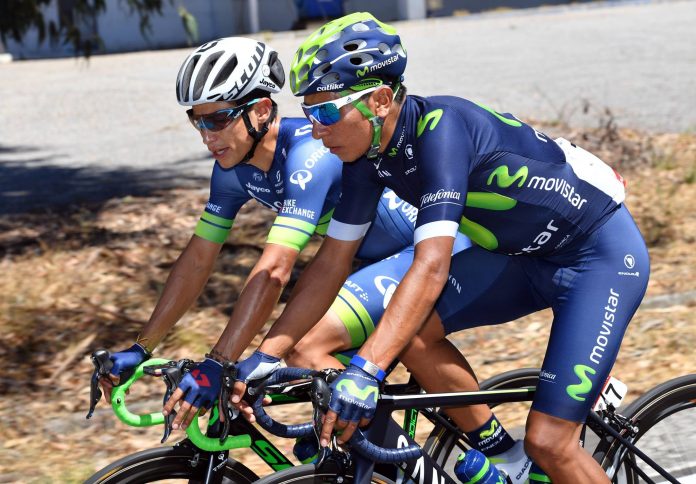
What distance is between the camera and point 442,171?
354 centimetres

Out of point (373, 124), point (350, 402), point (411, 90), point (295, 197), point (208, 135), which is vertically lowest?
point (411, 90)

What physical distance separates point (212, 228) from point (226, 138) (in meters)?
0.46

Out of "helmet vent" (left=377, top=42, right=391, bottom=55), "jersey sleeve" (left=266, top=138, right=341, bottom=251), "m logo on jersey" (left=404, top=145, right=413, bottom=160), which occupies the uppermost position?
"helmet vent" (left=377, top=42, right=391, bottom=55)

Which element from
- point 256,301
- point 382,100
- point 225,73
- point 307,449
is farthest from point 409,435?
point 225,73

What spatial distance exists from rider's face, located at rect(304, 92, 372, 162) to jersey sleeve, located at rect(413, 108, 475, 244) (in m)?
0.19

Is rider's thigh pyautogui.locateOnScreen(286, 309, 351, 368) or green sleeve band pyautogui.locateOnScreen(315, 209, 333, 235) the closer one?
rider's thigh pyautogui.locateOnScreen(286, 309, 351, 368)

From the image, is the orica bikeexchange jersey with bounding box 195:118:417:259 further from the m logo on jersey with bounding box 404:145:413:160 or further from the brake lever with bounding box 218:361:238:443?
the brake lever with bounding box 218:361:238:443

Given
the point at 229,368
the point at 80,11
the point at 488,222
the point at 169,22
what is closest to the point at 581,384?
the point at 488,222

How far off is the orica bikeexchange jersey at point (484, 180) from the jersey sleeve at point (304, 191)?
199 millimetres

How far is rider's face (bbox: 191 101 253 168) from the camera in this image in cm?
428

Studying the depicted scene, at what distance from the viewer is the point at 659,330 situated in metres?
7.25

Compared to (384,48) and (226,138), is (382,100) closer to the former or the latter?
(384,48)

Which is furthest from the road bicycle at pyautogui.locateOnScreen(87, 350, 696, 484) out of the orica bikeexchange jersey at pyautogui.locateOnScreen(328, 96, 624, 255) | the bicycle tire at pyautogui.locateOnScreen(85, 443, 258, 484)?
the orica bikeexchange jersey at pyautogui.locateOnScreen(328, 96, 624, 255)

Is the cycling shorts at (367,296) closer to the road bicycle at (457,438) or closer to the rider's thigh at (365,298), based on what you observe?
the rider's thigh at (365,298)
